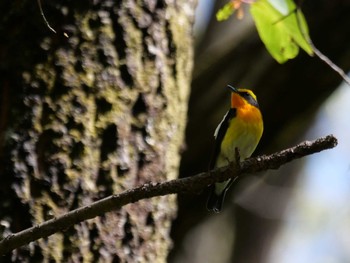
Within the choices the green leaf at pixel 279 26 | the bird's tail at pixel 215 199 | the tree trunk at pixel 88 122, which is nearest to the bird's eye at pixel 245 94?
the bird's tail at pixel 215 199

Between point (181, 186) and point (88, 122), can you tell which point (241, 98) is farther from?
point (181, 186)

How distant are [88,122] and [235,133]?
1.12m

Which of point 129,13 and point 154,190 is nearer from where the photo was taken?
point 154,190

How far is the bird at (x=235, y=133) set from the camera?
3441 millimetres

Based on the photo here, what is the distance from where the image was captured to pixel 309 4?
3.70 m

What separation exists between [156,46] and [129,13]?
0.19m

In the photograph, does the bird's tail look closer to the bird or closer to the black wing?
the bird

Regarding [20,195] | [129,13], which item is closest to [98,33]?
[129,13]

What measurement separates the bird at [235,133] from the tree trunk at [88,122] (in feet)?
2.08

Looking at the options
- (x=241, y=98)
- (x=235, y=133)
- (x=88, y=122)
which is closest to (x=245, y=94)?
(x=241, y=98)

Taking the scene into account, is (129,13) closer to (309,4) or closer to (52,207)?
(52,207)

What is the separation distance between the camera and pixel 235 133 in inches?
138

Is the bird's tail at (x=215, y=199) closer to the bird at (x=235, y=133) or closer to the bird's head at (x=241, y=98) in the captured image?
the bird at (x=235, y=133)

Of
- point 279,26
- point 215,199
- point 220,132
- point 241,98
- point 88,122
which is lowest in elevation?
point 215,199
